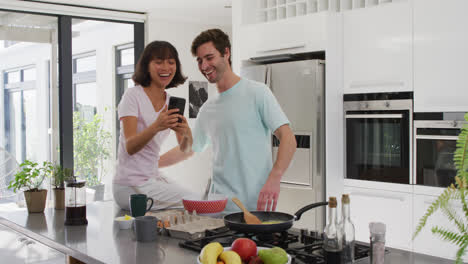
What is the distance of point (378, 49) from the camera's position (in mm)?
3365

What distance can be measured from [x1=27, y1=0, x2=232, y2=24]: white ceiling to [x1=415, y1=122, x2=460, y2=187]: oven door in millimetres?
2646

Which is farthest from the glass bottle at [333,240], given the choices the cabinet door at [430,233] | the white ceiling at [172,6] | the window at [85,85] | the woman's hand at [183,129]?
the window at [85,85]

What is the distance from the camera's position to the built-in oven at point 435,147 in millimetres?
3035

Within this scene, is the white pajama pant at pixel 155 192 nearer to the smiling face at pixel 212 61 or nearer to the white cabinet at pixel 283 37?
the smiling face at pixel 212 61

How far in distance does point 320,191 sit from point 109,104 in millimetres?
2984

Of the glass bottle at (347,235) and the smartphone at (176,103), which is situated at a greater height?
the smartphone at (176,103)

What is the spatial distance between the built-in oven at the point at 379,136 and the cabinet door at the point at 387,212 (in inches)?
4.2

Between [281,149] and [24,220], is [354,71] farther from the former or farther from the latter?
[24,220]

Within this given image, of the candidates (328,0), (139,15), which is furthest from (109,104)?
(328,0)

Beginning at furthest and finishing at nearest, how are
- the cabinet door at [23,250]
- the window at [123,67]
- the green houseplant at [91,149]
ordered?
the window at [123,67] → the green houseplant at [91,149] → the cabinet door at [23,250]

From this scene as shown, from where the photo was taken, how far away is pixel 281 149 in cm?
233

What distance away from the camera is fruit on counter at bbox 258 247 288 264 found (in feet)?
4.09

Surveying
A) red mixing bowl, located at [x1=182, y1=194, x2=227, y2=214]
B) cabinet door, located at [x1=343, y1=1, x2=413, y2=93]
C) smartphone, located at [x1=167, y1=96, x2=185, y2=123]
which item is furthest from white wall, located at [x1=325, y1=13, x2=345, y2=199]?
red mixing bowl, located at [x1=182, y1=194, x2=227, y2=214]

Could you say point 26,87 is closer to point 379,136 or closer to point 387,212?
point 379,136
